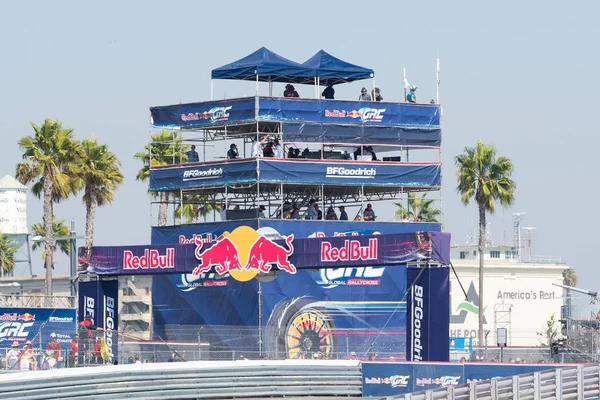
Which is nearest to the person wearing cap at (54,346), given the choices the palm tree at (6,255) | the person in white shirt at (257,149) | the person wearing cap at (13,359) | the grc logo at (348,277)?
the person wearing cap at (13,359)

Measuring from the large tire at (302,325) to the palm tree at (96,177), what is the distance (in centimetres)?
1719

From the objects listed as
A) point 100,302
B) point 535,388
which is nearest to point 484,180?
point 100,302

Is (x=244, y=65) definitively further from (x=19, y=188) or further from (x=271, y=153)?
(x=19, y=188)

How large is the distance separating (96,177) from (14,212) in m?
32.5

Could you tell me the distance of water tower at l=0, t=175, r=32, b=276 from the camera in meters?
96.5

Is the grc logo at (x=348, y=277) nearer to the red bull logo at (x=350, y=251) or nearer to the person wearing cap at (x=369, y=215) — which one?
the person wearing cap at (x=369, y=215)

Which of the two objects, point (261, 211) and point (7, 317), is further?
point (261, 211)

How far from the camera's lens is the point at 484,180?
226 ft

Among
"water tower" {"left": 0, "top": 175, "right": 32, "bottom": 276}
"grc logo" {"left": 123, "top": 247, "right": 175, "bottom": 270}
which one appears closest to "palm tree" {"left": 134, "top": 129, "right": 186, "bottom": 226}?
"grc logo" {"left": 123, "top": 247, "right": 175, "bottom": 270}

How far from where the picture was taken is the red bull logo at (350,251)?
4388 centimetres

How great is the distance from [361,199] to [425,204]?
896 inches

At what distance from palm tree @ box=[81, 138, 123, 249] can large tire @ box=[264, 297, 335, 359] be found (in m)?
17.2

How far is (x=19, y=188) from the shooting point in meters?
98.6

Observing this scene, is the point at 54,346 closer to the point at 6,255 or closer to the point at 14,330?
the point at 14,330
